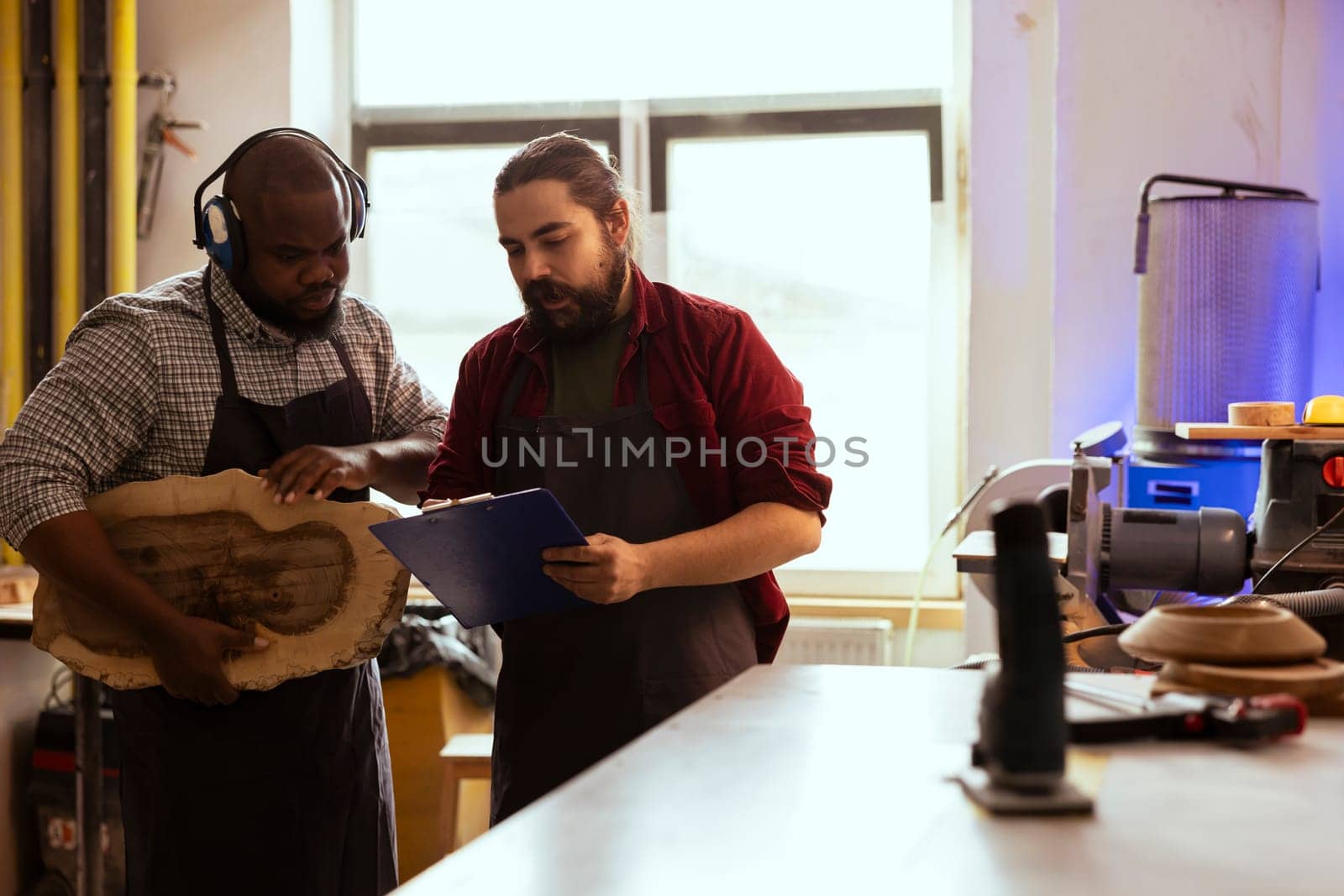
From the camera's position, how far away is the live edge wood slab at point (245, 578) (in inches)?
77.3

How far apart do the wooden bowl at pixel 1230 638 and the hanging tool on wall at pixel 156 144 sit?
3331 mm

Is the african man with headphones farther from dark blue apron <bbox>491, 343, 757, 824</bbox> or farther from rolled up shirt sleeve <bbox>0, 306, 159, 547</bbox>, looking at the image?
dark blue apron <bbox>491, 343, 757, 824</bbox>

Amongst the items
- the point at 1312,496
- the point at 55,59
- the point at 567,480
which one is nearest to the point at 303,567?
the point at 567,480

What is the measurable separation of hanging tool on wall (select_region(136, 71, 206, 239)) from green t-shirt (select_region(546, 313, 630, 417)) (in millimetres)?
2219

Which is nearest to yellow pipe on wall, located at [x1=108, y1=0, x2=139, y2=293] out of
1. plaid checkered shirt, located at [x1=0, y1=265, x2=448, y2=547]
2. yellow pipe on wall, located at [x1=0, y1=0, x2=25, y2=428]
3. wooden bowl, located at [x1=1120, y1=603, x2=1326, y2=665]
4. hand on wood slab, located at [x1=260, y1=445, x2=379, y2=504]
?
yellow pipe on wall, located at [x1=0, y1=0, x2=25, y2=428]

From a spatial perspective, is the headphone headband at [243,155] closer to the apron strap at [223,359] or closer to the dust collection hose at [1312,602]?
the apron strap at [223,359]

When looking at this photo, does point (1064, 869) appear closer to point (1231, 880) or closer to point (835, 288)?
point (1231, 880)

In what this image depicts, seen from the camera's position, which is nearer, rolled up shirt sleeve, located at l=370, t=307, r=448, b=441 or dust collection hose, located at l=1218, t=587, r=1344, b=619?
dust collection hose, located at l=1218, t=587, r=1344, b=619

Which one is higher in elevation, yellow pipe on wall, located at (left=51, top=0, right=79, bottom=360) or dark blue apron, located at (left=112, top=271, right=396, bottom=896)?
yellow pipe on wall, located at (left=51, top=0, right=79, bottom=360)

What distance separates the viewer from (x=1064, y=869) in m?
0.82

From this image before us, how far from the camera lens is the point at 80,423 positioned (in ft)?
6.28

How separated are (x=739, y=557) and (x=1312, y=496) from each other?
973 mm

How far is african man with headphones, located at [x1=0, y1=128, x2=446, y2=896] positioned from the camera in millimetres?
1900

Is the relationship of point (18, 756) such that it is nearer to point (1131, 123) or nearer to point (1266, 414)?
point (1266, 414)
